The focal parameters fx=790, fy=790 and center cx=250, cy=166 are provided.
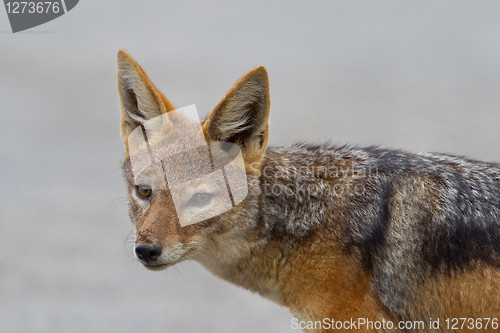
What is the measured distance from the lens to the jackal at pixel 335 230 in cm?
737

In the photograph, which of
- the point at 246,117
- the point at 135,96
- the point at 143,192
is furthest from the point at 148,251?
the point at 135,96

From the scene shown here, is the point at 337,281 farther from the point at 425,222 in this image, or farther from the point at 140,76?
the point at 140,76

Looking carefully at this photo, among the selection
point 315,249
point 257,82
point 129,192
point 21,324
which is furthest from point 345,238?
point 21,324

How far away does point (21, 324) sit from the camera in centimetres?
1389

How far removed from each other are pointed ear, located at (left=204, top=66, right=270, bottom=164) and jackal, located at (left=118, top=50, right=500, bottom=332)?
11 millimetres

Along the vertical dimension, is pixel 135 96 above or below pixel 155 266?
above

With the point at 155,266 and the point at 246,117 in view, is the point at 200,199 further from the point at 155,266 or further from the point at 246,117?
the point at 246,117

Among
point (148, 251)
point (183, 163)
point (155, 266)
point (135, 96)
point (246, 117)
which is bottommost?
point (155, 266)

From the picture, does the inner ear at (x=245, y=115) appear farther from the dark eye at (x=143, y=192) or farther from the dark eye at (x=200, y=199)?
the dark eye at (x=143, y=192)

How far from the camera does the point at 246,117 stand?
7.72 meters

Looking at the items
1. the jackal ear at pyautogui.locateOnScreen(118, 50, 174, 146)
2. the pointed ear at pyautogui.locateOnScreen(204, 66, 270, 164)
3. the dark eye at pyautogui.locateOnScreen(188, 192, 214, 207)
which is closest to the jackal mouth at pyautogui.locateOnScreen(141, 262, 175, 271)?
the dark eye at pyautogui.locateOnScreen(188, 192, 214, 207)

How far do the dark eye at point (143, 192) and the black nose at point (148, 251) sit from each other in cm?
63

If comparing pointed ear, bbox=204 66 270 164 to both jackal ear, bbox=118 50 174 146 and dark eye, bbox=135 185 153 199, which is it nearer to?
jackal ear, bbox=118 50 174 146

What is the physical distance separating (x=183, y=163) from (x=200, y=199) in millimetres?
420
